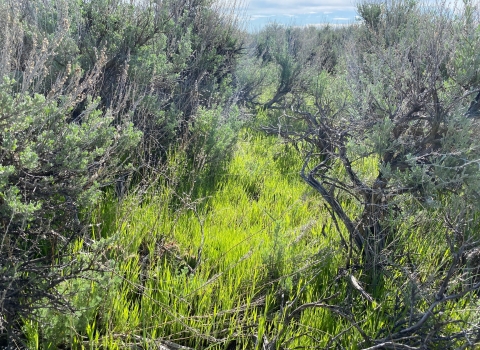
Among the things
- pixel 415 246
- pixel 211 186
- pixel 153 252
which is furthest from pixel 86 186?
pixel 415 246

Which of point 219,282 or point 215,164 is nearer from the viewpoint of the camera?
point 219,282

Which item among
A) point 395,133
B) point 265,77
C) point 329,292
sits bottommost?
point 329,292

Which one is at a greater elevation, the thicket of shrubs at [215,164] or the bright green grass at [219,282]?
the thicket of shrubs at [215,164]

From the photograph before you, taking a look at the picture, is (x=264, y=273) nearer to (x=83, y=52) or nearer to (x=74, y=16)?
(x=83, y=52)

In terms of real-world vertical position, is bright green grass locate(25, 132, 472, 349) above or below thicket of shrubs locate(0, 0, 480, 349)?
below

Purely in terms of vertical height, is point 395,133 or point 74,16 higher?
point 74,16

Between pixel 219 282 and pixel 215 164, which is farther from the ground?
pixel 215 164

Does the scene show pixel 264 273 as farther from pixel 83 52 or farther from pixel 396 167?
pixel 83 52

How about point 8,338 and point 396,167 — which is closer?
point 8,338

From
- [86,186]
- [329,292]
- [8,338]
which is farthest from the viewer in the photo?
[329,292]

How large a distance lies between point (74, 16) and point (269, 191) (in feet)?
7.71

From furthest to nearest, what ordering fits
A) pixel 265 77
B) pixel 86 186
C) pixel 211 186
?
pixel 265 77 < pixel 211 186 < pixel 86 186

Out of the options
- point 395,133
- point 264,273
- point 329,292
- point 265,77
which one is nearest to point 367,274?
A: point 329,292

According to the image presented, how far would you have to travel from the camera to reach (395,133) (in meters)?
2.76
